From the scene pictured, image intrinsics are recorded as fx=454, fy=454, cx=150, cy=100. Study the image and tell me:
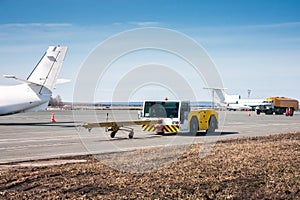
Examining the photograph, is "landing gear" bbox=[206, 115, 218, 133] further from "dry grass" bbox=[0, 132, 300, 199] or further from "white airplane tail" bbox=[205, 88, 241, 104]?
"white airplane tail" bbox=[205, 88, 241, 104]

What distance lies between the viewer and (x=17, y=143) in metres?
18.7

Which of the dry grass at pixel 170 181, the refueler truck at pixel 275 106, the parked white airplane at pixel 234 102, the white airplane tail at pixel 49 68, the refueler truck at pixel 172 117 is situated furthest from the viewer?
the parked white airplane at pixel 234 102

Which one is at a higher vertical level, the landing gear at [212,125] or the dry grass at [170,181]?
the landing gear at [212,125]

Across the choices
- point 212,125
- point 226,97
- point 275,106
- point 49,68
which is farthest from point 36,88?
point 226,97

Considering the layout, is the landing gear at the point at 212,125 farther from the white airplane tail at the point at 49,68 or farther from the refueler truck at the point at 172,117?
the white airplane tail at the point at 49,68

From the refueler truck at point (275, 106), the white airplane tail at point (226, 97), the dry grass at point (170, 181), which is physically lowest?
the dry grass at point (170, 181)

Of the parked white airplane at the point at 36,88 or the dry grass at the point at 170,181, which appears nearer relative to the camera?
the dry grass at the point at 170,181

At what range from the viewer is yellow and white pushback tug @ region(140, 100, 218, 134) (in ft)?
74.5

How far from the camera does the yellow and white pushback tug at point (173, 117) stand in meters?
22.7

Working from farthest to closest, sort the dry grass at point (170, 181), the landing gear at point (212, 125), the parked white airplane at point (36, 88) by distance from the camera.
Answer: the parked white airplane at point (36, 88)
the landing gear at point (212, 125)
the dry grass at point (170, 181)

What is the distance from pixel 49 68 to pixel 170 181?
25.5 meters

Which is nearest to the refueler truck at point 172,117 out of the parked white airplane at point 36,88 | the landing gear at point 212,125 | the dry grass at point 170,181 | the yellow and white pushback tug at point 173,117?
the yellow and white pushback tug at point 173,117

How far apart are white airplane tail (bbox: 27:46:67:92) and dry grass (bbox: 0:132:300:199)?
22.4m

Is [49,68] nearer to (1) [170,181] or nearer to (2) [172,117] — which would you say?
(2) [172,117]
